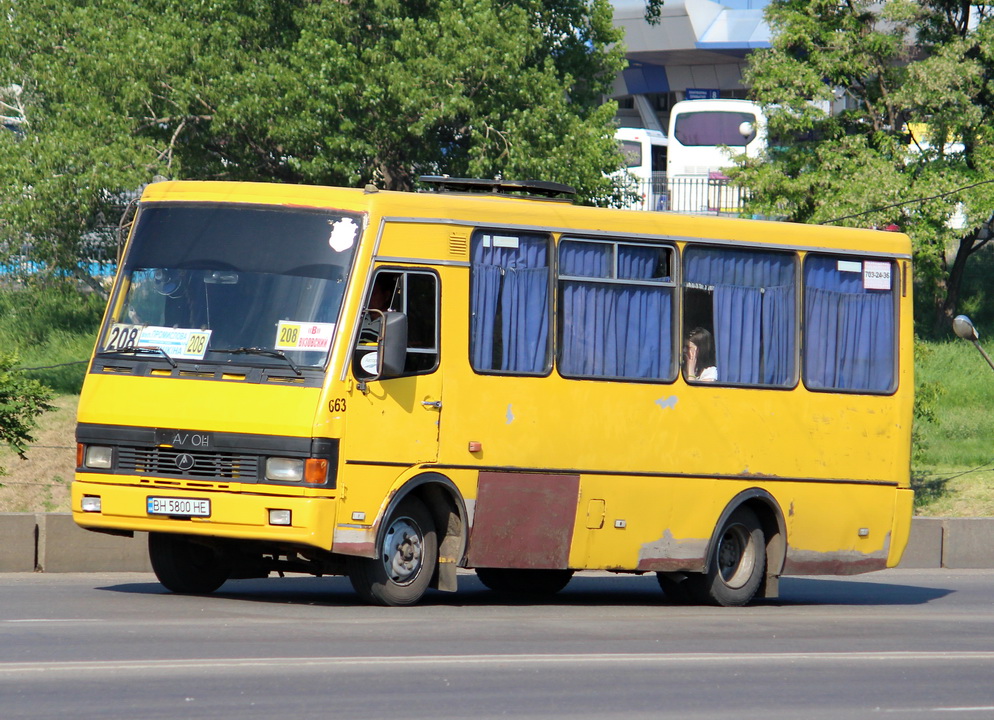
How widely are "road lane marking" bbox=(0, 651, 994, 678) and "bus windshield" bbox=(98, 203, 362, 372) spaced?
301 centimetres

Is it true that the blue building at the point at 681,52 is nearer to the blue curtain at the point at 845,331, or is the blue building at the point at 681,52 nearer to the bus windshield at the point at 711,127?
the bus windshield at the point at 711,127

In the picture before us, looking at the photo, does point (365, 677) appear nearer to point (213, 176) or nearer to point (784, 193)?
point (213, 176)

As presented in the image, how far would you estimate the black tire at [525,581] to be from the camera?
14.5 meters

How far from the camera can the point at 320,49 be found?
1119 inches

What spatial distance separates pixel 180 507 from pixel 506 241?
3.21m

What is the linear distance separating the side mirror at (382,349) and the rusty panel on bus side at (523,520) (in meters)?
1.26

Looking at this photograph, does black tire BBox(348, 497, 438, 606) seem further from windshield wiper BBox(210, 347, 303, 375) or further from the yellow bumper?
windshield wiper BBox(210, 347, 303, 375)

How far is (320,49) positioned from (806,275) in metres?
15.7

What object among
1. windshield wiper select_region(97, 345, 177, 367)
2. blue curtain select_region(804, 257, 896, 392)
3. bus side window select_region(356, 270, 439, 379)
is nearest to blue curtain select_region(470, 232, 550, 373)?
bus side window select_region(356, 270, 439, 379)

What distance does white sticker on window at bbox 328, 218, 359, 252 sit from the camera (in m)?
11.6

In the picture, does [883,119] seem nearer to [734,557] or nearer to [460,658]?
[734,557]

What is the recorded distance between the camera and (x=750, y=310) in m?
14.1

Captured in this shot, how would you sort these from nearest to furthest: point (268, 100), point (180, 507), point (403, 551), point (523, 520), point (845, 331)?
1. point (180, 507)
2. point (403, 551)
3. point (523, 520)
4. point (845, 331)
5. point (268, 100)

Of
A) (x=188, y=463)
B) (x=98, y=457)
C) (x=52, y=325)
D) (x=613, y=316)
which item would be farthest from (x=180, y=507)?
(x=52, y=325)
